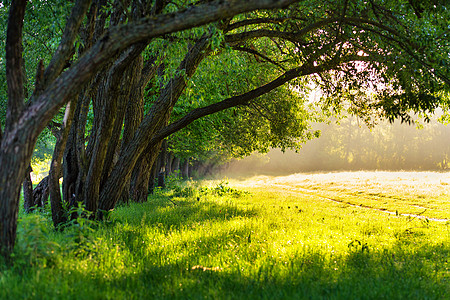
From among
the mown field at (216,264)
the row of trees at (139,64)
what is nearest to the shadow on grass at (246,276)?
the mown field at (216,264)

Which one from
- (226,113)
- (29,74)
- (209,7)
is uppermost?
(29,74)

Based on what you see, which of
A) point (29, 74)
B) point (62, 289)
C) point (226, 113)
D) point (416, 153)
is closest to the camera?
point (62, 289)

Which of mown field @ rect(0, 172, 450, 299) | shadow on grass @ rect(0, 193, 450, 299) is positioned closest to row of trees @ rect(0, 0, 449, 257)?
mown field @ rect(0, 172, 450, 299)

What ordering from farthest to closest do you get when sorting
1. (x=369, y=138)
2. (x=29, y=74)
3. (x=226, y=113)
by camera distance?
(x=369, y=138)
(x=226, y=113)
(x=29, y=74)

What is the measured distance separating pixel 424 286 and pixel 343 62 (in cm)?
658

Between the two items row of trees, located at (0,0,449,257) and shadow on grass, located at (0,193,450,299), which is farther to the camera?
row of trees, located at (0,0,449,257)

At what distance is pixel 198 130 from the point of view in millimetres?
17875

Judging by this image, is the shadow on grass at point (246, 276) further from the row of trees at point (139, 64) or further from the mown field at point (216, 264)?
the row of trees at point (139, 64)

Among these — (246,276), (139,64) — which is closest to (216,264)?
(246,276)

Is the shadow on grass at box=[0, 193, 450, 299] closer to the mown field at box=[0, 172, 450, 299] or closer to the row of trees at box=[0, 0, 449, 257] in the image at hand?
the mown field at box=[0, 172, 450, 299]

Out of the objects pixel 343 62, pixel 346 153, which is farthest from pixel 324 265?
pixel 346 153

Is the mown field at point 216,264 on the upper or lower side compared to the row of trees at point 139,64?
lower

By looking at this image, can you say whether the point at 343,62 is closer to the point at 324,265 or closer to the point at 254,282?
the point at 324,265

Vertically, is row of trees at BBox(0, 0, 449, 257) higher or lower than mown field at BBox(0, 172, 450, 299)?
higher
